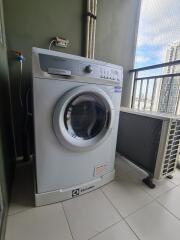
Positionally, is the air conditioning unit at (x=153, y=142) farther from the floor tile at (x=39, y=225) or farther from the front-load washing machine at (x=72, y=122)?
the floor tile at (x=39, y=225)

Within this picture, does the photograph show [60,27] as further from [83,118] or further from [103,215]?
[103,215]

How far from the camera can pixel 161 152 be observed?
3.59 feet

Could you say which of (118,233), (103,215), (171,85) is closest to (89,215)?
(103,215)

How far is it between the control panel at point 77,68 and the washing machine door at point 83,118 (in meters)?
0.10

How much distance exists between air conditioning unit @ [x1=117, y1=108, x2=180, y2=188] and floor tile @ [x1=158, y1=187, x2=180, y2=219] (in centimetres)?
12

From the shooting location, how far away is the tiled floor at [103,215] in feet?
2.48

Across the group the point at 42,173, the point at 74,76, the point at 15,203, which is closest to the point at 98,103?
the point at 74,76

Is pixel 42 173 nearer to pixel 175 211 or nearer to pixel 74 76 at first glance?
pixel 74 76

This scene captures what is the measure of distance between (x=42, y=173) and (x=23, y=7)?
4.73 ft

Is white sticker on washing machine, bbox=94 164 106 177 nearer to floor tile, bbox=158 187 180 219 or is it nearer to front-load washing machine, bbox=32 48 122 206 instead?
front-load washing machine, bbox=32 48 122 206

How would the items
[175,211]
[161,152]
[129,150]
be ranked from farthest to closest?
[129,150]
[161,152]
[175,211]

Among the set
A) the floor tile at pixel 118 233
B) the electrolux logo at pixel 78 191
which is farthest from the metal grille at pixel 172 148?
the electrolux logo at pixel 78 191

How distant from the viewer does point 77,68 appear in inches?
31.8

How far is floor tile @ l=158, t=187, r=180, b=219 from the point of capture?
939 mm
